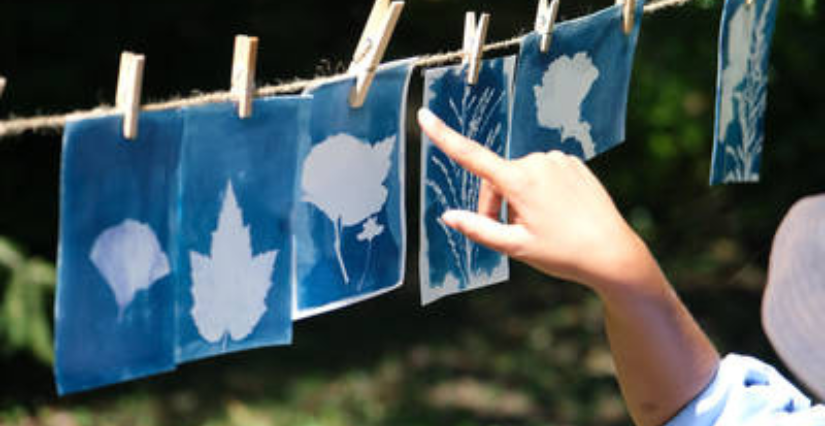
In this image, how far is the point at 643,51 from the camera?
3.41 metres

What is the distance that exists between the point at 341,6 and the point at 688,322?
2982mm

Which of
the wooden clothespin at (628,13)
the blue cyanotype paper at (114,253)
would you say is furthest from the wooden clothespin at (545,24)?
the blue cyanotype paper at (114,253)

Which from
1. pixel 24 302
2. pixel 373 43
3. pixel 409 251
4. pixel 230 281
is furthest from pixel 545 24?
pixel 409 251

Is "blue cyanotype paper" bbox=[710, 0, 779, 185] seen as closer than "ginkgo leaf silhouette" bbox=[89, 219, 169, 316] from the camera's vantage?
No

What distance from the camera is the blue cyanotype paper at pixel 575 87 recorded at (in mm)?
1309

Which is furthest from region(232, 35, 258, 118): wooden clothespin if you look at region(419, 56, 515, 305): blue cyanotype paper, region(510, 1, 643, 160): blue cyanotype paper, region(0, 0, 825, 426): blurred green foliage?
region(0, 0, 825, 426): blurred green foliage

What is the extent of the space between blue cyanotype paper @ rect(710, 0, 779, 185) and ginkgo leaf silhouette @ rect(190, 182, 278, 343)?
0.81 meters

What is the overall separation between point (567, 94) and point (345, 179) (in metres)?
0.39

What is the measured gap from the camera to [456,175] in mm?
1242

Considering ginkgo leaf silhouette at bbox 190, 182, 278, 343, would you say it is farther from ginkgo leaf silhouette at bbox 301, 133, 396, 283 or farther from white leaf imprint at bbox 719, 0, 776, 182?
white leaf imprint at bbox 719, 0, 776, 182

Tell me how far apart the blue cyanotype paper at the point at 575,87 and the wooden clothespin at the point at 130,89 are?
52 cm

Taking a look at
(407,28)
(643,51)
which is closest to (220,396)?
(407,28)

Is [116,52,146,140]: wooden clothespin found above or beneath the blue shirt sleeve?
above

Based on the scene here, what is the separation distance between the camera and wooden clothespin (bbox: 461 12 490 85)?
1190mm
